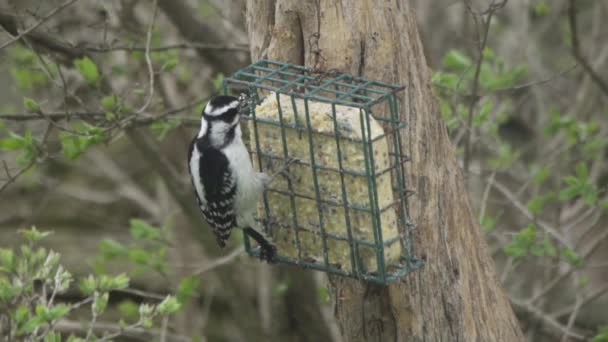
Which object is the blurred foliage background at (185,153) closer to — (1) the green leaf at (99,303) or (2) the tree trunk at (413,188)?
(1) the green leaf at (99,303)

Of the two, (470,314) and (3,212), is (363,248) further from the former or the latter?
(3,212)

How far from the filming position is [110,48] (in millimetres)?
5059

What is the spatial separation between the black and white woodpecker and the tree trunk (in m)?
0.37

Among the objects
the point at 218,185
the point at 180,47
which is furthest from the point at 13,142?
the point at 180,47

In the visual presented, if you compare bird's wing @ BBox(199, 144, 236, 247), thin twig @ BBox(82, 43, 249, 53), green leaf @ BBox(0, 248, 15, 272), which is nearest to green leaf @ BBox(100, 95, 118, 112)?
thin twig @ BBox(82, 43, 249, 53)

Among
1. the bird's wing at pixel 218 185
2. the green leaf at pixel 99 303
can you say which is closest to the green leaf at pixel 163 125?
the bird's wing at pixel 218 185

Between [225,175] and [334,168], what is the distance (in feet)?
2.62

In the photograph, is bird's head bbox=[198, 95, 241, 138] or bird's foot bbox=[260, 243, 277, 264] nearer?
bird's head bbox=[198, 95, 241, 138]

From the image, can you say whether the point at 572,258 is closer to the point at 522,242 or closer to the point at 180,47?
the point at 522,242

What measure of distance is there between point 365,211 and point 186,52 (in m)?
4.05

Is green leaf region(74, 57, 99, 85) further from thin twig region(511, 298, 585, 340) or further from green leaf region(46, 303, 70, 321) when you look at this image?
thin twig region(511, 298, 585, 340)

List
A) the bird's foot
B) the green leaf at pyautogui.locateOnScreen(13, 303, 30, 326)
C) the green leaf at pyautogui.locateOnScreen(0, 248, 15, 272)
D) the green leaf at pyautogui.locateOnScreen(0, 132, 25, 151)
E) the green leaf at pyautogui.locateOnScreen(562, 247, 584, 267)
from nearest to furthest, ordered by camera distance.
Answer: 1. the green leaf at pyautogui.locateOnScreen(13, 303, 30, 326)
2. the green leaf at pyautogui.locateOnScreen(0, 248, 15, 272)
3. the bird's foot
4. the green leaf at pyautogui.locateOnScreen(0, 132, 25, 151)
5. the green leaf at pyautogui.locateOnScreen(562, 247, 584, 267)

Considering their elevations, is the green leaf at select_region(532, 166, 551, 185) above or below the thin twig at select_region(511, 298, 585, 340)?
above

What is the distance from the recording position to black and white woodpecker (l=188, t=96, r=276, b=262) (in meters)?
4.34
